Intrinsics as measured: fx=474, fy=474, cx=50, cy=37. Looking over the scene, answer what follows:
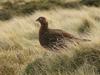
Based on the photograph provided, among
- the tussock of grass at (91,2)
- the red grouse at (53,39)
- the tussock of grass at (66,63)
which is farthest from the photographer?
the tussock of grass at (91,2)

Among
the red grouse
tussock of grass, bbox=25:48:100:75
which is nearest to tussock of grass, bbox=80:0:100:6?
the red grouse

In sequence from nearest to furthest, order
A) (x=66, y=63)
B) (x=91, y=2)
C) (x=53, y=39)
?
1. (x=66, y=63)
2. (x=53, y=39)
3. (x=91, y=2)

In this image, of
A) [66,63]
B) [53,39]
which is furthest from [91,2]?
[66,63]

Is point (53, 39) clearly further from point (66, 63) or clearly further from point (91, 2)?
point (91, 2)

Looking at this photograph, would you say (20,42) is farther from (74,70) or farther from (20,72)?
(74,70)

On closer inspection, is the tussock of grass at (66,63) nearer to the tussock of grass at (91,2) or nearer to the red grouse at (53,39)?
the red grouse at (53,39)

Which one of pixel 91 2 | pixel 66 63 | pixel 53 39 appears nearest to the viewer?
pixel 66 63

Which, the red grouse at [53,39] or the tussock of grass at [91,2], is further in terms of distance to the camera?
the tussock of grass at [91,2]

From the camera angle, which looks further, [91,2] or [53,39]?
[91,2]

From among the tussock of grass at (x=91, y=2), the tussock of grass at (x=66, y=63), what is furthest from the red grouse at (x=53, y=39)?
the tussock of grass at (x=91, y=2)

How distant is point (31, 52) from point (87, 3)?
1589cm

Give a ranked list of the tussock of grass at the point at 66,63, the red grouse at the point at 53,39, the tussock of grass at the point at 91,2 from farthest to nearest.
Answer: the tussock of grass at the point at 91,2 < the red grouse at the point at 53,39 < the tussock of grass at the point at 66,63

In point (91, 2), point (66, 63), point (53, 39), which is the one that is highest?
point (66, 63)

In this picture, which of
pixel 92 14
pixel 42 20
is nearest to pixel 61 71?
pixel 42 20
